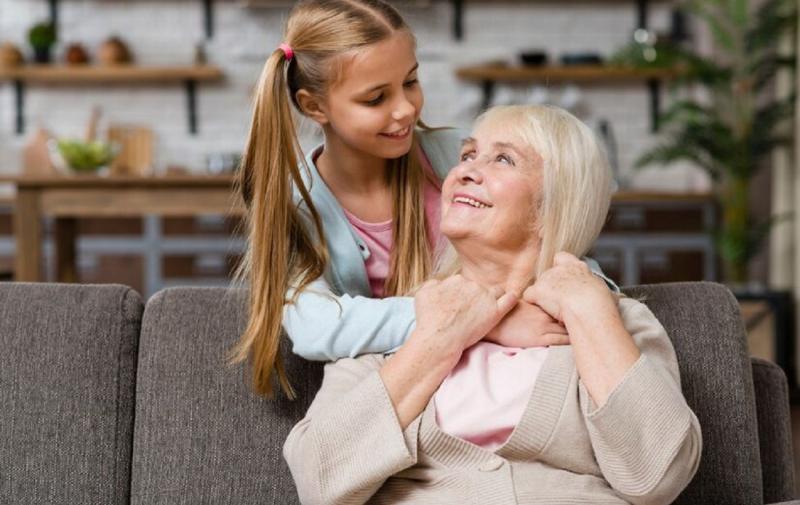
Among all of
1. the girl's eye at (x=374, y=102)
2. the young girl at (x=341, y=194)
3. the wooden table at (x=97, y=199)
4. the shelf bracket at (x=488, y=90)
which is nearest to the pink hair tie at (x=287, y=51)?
the young girl at (x=341, y=194)

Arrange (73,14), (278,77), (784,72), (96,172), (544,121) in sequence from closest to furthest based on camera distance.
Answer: (544,121) → (278,77) → (96,172) → (784,72) → (73,14)

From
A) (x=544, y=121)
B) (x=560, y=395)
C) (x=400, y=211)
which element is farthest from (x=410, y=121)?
(x=560, y=395)

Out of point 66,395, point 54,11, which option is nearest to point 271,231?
point 66,395

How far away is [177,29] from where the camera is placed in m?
6.56

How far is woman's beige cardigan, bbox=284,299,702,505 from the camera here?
53.6 inches

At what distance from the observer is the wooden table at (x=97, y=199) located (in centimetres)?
448

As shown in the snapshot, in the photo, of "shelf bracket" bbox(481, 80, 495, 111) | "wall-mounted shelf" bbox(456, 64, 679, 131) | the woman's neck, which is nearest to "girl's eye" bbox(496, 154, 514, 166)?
the woman's neck

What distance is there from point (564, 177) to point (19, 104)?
18.4 feet

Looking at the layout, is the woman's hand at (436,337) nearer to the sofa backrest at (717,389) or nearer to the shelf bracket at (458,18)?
the sofa backrest at (717,389)

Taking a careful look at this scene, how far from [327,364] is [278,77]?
0.47 metres

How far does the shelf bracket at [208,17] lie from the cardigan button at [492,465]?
5458 mm

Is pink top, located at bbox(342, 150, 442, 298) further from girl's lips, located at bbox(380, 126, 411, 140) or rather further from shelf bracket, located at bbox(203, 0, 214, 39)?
shelf bracket, located at bbox(203, 0, 214, 39)

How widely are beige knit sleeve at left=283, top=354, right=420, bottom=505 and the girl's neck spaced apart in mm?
523

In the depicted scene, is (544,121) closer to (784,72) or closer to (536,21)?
(784,72)
